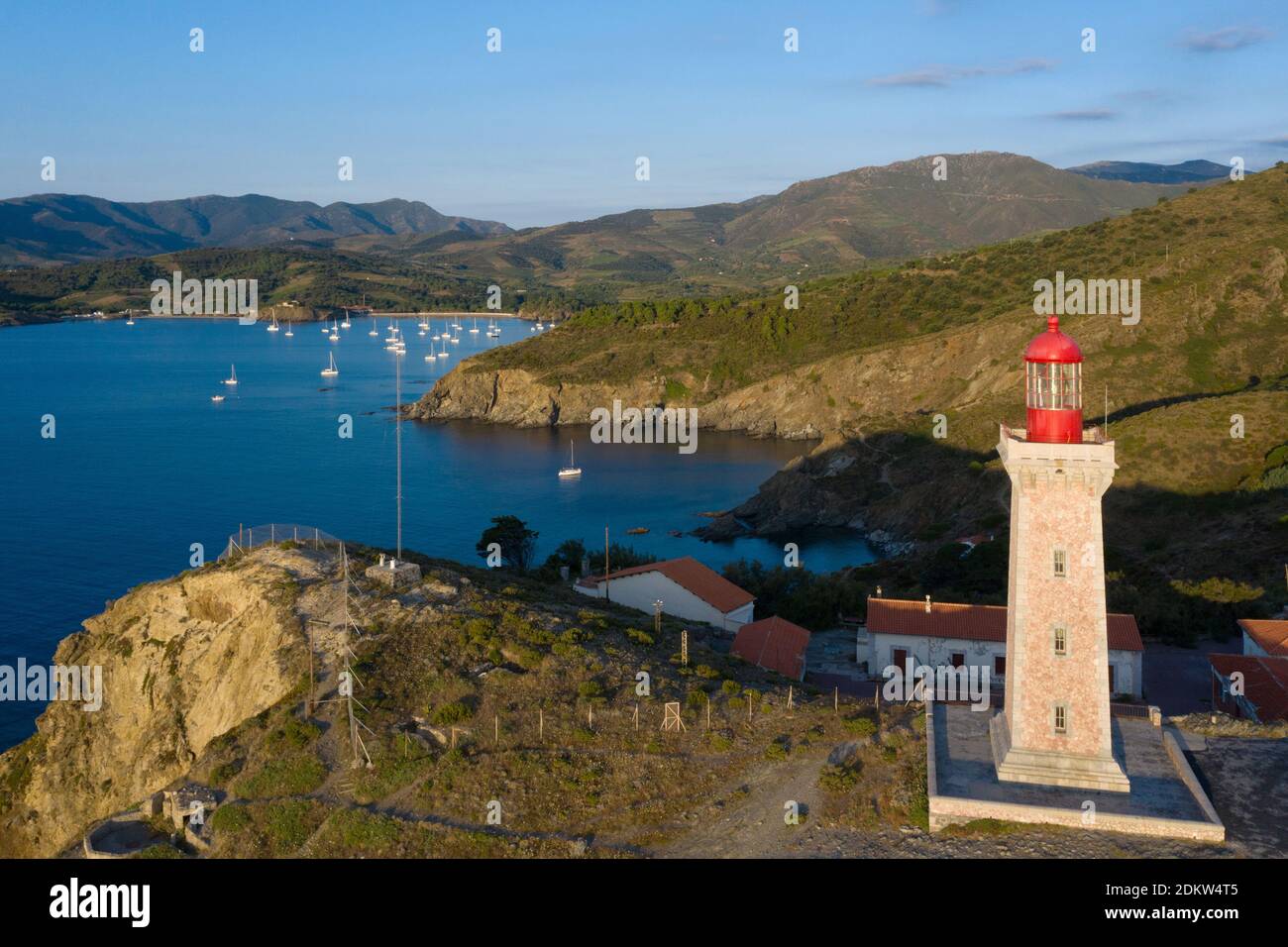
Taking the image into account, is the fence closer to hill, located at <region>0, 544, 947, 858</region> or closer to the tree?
hill, located at <region>0, 544, 947, 858</region>

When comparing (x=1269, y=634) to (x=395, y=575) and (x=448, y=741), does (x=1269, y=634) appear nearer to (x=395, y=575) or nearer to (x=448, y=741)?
(x=448, y=741)

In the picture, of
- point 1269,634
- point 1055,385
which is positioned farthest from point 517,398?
point 1055,385

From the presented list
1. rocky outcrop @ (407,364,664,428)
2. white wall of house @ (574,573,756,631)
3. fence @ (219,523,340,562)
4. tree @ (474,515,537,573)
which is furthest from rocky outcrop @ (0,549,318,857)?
rocky outcrop @ (407,364,664,428)

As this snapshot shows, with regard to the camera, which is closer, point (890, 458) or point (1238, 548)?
point (1238, 548)

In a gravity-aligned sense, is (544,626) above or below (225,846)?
above

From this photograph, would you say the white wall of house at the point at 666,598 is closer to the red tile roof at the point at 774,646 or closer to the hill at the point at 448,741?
the red tile roof at the point at 774,646

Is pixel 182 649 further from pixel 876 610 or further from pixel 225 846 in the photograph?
pixel 876 610
